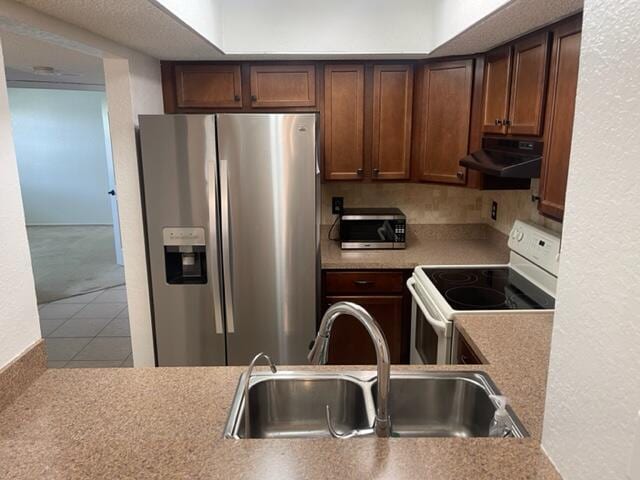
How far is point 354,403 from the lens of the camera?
140 cm

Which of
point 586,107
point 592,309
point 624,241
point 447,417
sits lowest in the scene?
point 447,417

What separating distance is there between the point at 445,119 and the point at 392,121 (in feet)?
1.04

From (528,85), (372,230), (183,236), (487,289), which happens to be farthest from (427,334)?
(183,236)

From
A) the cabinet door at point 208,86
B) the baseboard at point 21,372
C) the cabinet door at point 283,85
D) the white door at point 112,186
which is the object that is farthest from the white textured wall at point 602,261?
the white door at point 112,186

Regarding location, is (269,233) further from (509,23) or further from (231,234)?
(509,23)

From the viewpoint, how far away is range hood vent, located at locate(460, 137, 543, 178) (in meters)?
2.00

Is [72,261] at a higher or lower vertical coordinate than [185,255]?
lower

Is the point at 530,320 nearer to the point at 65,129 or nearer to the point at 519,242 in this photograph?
the point at 519,242

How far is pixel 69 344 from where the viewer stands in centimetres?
374

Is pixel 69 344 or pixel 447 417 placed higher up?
pixel 447 417

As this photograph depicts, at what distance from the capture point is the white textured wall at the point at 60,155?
26.2ft

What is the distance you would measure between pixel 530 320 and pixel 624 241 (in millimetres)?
1235

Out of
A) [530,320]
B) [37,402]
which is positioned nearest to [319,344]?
[37,402]

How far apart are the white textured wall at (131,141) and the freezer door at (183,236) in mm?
86
